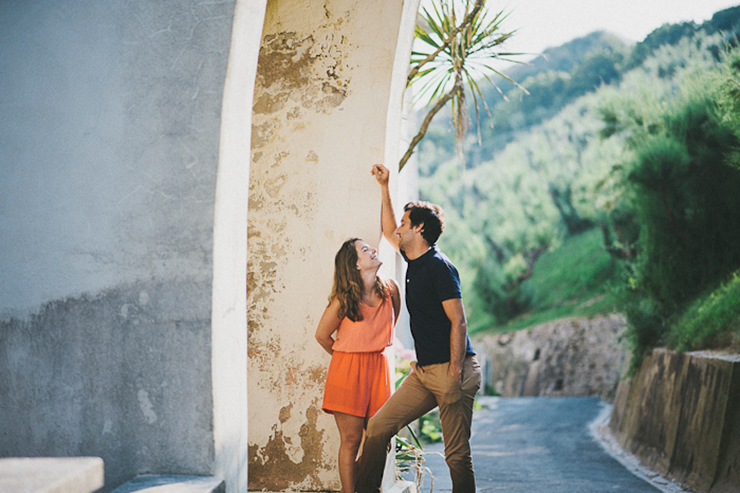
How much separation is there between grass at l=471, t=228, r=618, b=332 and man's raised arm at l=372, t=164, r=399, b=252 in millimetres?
17710

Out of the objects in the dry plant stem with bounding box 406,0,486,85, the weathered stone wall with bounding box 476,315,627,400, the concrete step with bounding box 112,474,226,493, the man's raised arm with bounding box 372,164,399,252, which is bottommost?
the weathered stone wall with bounding box 476,315,627,400

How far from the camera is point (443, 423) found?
2.83 m

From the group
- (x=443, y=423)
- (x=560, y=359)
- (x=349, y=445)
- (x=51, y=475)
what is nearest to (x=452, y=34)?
(x=443, y=423)

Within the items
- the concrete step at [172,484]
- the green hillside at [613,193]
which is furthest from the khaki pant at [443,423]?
the green hillside at [613,193]

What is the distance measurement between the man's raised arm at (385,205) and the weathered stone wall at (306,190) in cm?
7

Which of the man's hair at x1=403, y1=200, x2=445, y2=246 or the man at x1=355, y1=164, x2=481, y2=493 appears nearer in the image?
the man at x1=355, y1=164, x2=481, y2=493

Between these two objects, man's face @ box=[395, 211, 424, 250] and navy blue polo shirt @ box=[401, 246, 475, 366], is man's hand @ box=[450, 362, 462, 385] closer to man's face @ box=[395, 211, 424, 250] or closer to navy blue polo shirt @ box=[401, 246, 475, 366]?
navy blue polo shirt @ box=[401, 246, 475, 366]

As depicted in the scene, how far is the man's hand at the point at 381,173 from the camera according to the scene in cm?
335

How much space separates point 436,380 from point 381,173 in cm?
121

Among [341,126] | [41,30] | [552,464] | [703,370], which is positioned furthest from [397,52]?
[552,464]

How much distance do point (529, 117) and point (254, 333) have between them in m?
50.5

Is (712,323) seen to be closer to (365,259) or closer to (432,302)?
(432,302)

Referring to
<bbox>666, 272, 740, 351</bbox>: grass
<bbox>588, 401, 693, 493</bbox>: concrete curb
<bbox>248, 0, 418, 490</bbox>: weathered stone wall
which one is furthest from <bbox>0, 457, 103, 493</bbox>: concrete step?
<bbox>666, 272, 740, 351</bbox>: grass

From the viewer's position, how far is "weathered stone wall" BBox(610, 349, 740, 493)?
4766 mm
